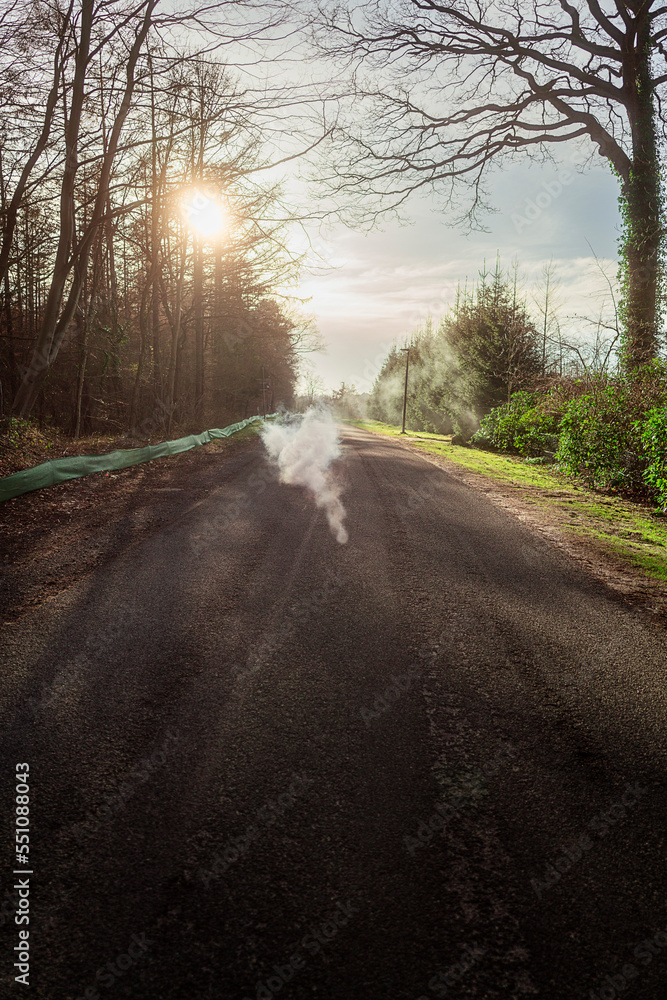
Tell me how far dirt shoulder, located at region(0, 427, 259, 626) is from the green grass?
5.32 m

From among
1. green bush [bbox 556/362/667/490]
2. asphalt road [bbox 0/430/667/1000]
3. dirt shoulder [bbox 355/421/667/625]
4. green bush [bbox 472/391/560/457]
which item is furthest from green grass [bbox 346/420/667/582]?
green bush [bbox 472/391/560/457]

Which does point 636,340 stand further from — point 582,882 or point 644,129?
point 582,882

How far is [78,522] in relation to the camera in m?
6.03

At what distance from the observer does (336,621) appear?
3715 mm

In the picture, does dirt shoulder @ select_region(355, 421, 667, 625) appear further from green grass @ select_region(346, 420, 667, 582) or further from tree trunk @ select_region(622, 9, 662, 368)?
tree trunk @ select_region(622, 9, 662, 368)

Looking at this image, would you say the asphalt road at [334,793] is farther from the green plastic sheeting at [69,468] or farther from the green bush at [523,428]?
the green bush at [523,428]

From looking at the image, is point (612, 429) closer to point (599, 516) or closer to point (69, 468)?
point (599, 516)

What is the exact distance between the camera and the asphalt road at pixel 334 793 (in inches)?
59.4

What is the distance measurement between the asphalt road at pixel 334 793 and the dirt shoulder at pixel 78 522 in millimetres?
444

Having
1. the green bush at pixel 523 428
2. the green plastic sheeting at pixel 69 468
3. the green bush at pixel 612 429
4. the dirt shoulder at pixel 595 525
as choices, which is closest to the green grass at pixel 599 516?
the dirt shoulder at pixel 595 525

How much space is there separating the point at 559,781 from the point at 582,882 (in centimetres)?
49

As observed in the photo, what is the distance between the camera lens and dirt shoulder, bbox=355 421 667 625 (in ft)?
16.6

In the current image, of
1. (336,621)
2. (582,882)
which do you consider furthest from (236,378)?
(582,882)

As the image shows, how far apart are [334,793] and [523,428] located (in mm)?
17517
